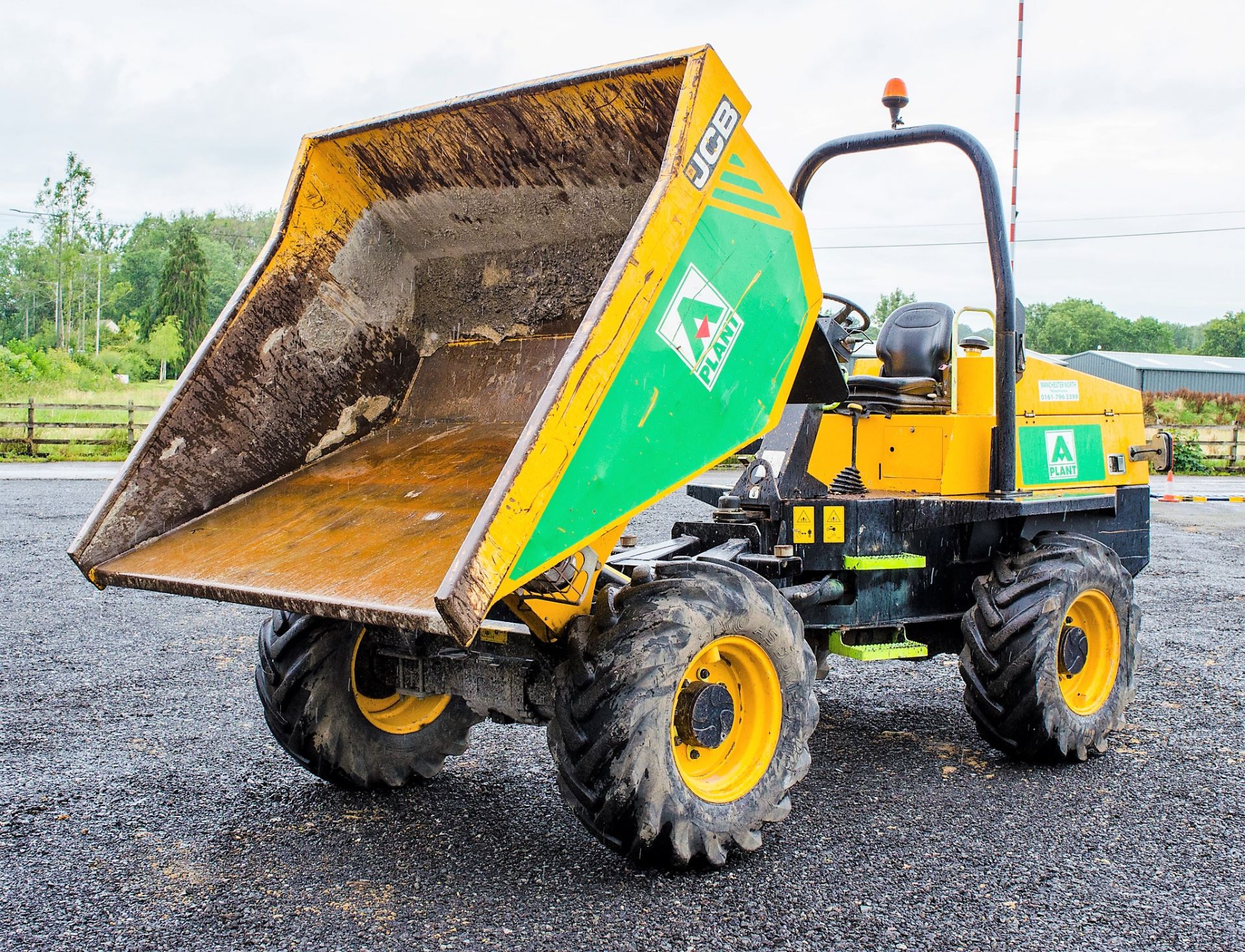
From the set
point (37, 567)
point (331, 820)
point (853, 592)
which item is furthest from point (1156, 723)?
point (37, 567)

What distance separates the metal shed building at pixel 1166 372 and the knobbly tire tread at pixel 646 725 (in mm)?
49960

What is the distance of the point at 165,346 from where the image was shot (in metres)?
54.3

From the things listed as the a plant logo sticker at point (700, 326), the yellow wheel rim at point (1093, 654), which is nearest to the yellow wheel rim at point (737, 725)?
the a plant logo sticker at point (700, 326)

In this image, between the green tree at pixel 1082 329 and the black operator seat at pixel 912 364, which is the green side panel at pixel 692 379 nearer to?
the black operator seat at pixel 912 364

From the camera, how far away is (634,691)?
10.9 feet

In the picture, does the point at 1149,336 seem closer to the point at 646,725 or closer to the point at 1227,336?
the point at 1227,336

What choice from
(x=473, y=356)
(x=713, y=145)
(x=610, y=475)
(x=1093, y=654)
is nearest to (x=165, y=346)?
(x=473, y=356)

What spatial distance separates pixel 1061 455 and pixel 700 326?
2.63m

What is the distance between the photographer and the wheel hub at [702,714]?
3617 mm

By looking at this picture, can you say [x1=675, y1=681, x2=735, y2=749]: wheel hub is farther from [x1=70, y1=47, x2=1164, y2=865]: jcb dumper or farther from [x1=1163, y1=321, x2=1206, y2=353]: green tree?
[x1=1163, y1=321, x2=1206, y2=353]: green tree

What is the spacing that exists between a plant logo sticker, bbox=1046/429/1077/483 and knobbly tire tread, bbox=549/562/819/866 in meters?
2.29

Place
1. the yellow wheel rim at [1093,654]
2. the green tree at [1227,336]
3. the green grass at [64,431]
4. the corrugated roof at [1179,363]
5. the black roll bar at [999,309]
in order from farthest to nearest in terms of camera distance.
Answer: the green tree at [1227,336], the corrugated roof at [1179,363], the green grass at [64,431], the yellow wheel rim at [1093,654], the black roll bar at [999,309]

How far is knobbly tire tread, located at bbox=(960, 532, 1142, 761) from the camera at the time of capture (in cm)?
472

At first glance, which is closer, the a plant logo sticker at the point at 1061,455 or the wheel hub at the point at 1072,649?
the wheel hub at the point at 1072,649
